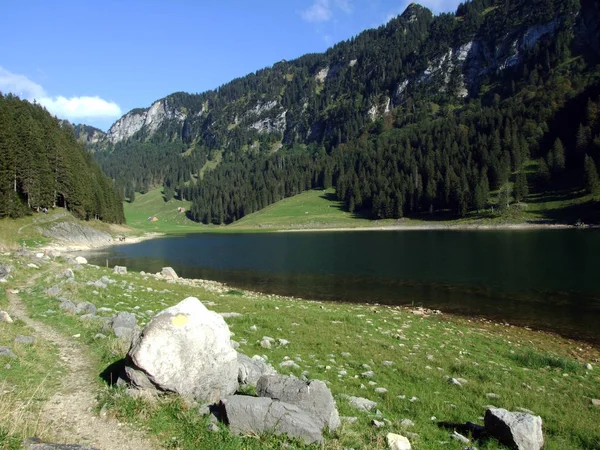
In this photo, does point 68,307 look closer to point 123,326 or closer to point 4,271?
point 123,326

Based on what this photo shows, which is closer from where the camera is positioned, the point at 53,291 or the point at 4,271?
the point at 53,291

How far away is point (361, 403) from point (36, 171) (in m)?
81.7

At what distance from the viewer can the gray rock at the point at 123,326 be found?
1188 centimetres

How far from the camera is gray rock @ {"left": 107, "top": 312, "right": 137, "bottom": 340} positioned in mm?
11876

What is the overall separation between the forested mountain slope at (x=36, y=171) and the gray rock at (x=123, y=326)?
61940 millimetres

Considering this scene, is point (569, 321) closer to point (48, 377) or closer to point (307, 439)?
point (307, 439)

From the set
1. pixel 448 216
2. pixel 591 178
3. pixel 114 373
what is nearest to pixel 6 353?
pixel 114 373

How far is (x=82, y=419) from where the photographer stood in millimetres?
7207

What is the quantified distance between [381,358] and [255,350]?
16.3 ft

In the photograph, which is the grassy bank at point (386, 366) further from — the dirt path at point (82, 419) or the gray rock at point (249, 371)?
the gray rock at point (249, 371)

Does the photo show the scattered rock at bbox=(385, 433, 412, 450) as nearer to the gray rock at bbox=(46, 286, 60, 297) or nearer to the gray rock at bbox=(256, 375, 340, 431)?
the gray rock at bbox=(256, 375, 340, 431)

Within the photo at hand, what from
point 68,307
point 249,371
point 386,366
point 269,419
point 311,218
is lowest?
point 311,218

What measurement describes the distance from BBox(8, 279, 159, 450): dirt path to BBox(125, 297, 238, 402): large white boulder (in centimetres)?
104

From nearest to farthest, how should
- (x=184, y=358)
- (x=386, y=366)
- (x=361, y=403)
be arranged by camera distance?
(x=184, y=358)
(x=361, y=403)
(x=386, y=366)
